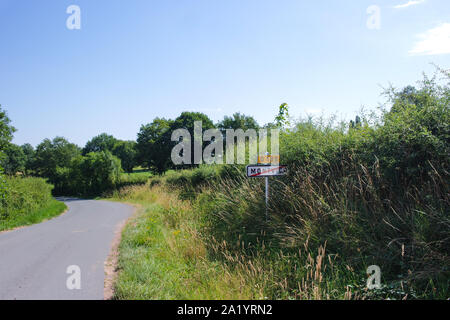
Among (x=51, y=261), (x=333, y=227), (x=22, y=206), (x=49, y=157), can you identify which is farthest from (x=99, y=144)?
(x=333, y=227)

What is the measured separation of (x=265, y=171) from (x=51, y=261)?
205 inches

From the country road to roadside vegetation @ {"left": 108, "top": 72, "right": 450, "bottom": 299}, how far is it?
24.5 inches

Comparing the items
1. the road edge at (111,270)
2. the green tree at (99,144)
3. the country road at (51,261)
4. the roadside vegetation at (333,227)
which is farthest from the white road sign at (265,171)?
the green tree at (99,144)

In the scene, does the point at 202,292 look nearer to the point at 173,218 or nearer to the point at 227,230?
the point at 227,230

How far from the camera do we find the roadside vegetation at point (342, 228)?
3.72 meters

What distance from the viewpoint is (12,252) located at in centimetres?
705

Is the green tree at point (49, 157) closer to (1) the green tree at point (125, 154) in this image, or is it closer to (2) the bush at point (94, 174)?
(1) the green tree at point (125, 154)

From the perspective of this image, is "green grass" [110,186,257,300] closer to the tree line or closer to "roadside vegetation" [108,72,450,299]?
"roadside vegetation" [108,72,450,299]

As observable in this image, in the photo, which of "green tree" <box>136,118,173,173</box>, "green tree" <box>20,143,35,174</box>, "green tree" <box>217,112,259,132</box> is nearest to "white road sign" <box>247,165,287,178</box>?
"green tree" <box>217,112,259,132</box>

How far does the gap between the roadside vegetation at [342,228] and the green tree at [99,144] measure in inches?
2994

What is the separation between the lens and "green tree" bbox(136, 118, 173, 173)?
132ft

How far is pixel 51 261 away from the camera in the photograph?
6.12 metres
